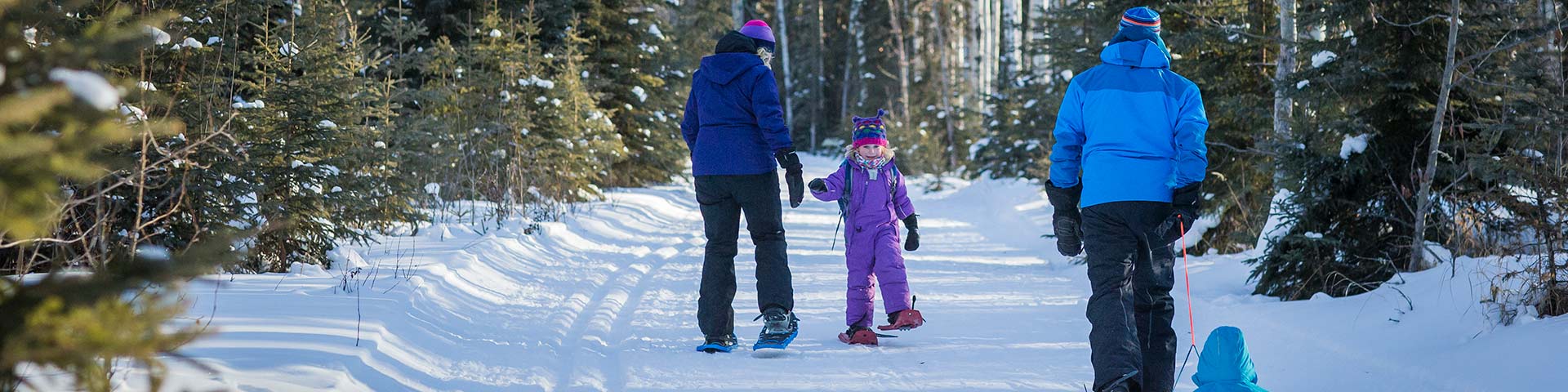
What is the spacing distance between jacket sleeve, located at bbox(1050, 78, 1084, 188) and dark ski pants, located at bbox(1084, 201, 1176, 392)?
0.18 metres

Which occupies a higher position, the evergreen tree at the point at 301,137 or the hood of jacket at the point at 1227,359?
the evergreen tree at the point at 301,137

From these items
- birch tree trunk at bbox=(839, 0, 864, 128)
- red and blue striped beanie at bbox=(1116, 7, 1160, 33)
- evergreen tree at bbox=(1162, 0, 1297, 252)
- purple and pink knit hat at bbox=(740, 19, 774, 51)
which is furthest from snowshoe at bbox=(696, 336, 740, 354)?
birch tree trunk at bbox=(839, 0, 864, 128)

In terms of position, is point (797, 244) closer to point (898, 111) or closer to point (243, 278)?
point (243, 278)

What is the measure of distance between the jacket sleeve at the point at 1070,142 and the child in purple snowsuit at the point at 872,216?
1749mm

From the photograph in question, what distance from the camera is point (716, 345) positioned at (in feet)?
19.4

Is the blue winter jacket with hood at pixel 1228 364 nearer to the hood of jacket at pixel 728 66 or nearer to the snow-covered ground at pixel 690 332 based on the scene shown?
the snow-covered ground at pixel 690 332

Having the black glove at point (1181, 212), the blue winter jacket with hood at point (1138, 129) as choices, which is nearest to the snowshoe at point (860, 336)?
the blue winter jacket with hood at point (1138, 129)

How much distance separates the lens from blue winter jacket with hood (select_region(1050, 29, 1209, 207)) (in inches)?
179

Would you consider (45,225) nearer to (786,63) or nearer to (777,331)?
(777,331)

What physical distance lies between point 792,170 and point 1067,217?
1.63 metres

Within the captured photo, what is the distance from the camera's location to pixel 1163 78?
4.66m

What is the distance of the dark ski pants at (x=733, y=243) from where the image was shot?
601cm

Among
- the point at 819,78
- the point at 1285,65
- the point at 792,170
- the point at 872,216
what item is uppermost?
the point at 1285,65

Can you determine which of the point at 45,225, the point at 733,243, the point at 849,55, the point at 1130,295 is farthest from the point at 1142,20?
the point at 849,55
